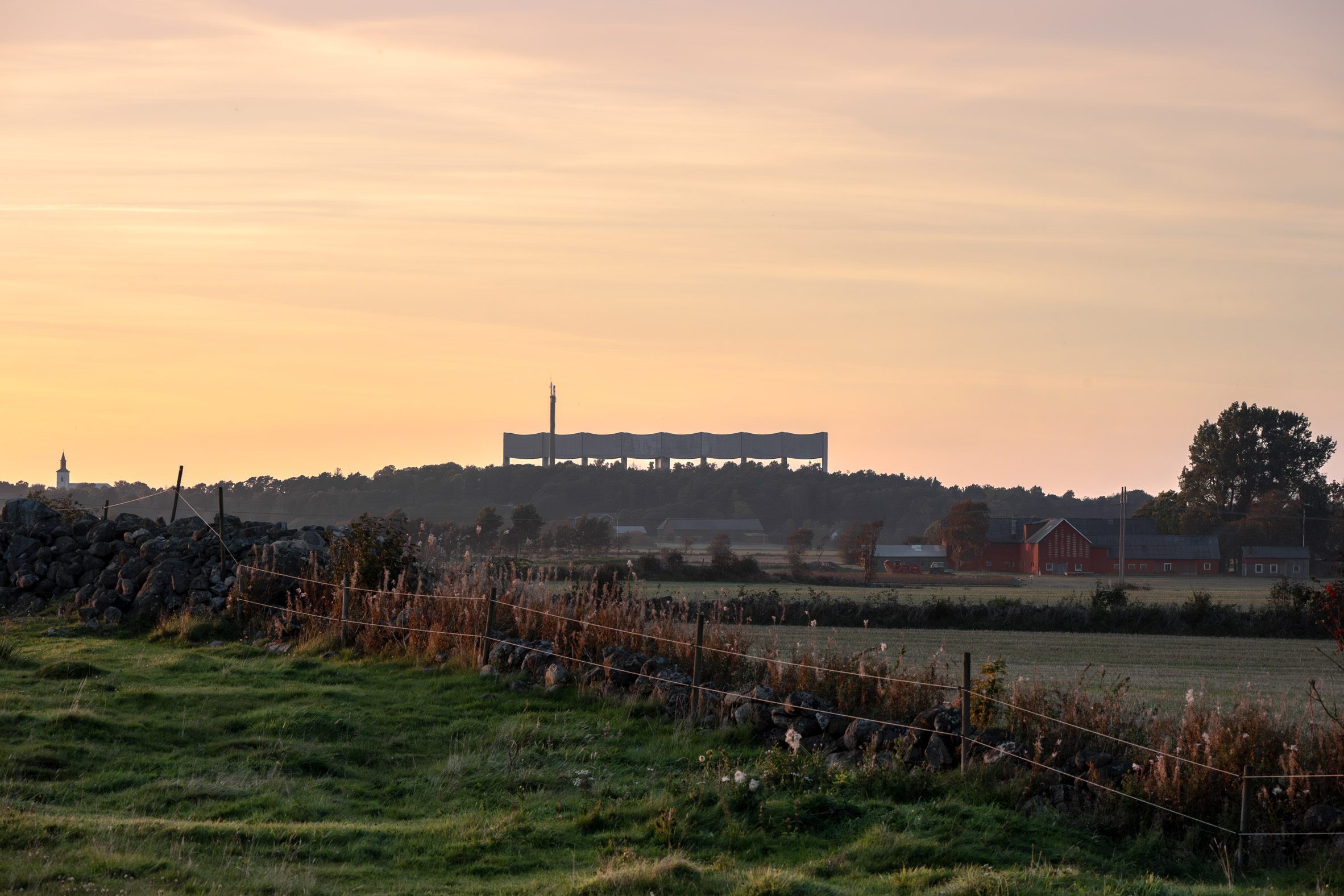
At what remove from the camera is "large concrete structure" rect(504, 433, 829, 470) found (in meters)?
129

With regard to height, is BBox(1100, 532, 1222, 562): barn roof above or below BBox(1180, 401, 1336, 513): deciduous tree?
below

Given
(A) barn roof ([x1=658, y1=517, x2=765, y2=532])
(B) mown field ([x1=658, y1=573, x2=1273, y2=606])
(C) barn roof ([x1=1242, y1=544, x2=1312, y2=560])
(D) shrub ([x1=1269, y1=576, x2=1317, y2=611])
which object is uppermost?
(A) barn roof ([x1=658, y1=517, x2=765, y2=532])

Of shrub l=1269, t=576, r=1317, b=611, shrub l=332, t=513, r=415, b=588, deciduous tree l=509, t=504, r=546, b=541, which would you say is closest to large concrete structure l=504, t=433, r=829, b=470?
deciduous tree l=509, t=504, r=546, b=541

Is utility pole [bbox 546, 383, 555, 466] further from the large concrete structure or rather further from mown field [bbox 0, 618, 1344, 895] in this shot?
mown field [bbox 0, 618, 1344, 895]

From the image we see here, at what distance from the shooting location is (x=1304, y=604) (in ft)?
122

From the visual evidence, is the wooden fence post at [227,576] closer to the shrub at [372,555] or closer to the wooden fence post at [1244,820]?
the shrub at [372,555]

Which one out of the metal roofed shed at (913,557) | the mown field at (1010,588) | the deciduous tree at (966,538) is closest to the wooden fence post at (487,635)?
the mown field at (1010,588)

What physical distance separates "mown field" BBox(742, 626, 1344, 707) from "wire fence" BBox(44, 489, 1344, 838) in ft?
15.3

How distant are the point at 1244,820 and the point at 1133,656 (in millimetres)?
21177

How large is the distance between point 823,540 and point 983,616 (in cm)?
7840

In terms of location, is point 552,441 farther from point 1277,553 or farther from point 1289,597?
point 1289,597

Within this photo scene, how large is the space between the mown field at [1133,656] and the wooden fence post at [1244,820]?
884 centimetres

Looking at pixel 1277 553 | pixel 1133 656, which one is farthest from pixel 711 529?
pixel 1133 656

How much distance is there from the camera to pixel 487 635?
1590 centimetres
